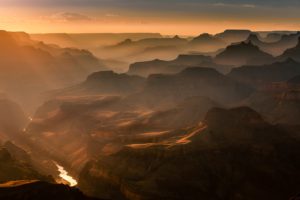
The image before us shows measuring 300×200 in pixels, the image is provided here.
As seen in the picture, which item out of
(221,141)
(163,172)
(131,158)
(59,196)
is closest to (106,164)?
(131,158)

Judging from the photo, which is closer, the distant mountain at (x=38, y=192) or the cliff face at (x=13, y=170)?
the distant mountain at (x=38, y=192)

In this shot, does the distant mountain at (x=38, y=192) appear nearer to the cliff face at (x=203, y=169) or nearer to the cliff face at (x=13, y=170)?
the cliff face at (x=13, y=170)

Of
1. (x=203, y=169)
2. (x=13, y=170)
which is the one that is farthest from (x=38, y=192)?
(x=203, y=169)

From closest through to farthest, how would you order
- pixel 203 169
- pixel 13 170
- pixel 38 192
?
pixel 38 192 < pixel 203 169 < pixel 13 170

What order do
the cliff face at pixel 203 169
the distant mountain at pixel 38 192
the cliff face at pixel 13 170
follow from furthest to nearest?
the cliff face at pixel 13 170 < the cliff face at pixel 203 169 < the distant mountain at pixel 38 192

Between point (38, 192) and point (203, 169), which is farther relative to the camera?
point (203, 169)

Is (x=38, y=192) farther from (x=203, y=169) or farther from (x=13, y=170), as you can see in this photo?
(x=203, y=169)

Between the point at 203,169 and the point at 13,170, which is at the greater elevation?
the point at 203,169

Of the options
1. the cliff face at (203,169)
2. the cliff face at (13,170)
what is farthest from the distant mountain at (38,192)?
the cliff face at (203,169)
